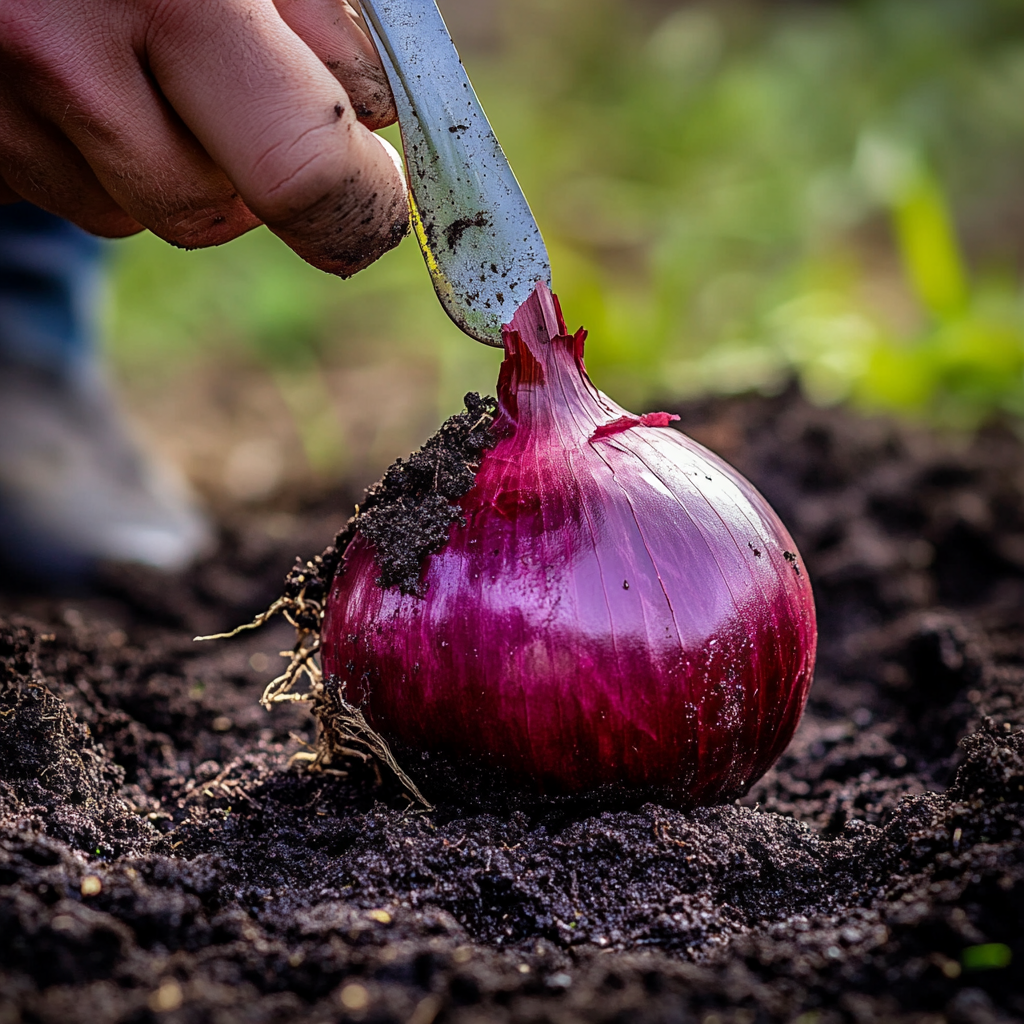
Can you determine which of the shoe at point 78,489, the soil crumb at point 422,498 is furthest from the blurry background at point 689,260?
the soil crumb at point 422,498

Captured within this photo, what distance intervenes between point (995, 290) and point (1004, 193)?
8.04 feet

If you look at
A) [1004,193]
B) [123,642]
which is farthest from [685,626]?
[1004,193]

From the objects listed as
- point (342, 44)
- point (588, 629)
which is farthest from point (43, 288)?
point (588, 629)

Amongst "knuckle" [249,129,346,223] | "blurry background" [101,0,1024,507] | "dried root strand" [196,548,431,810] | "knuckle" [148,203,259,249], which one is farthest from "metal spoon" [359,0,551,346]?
"blurry background" [101,0,1024,507]

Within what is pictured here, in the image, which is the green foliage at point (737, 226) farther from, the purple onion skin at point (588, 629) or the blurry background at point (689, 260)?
the purple onion skin at point (588, 629)

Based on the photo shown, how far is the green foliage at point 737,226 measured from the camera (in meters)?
3.80

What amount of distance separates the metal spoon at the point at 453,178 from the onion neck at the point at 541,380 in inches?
1.3

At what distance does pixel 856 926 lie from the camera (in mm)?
1146

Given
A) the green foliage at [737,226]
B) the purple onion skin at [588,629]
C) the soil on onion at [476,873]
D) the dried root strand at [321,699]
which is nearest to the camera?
the soil on onion at [476,873]

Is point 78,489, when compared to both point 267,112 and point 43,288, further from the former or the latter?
point 267,112

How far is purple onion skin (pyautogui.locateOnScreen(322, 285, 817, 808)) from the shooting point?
127 cm

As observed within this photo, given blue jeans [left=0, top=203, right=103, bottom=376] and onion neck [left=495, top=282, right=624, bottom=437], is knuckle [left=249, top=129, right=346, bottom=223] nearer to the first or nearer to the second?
onion neck [left=495, top=282, right=624, bottom=437]

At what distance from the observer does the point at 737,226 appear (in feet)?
14.7

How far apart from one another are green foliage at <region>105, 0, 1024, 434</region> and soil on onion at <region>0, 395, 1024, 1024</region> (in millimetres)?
1848
